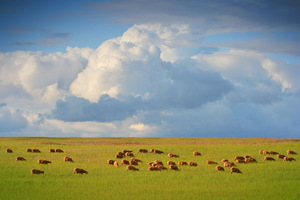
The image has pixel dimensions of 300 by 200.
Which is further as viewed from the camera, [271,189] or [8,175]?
[8,175]

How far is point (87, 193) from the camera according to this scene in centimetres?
2423

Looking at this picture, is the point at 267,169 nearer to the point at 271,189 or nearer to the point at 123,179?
the point at 271,189

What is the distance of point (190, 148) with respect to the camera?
50375 millimetres

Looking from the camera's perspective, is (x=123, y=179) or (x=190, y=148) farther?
(x=190, y=148)

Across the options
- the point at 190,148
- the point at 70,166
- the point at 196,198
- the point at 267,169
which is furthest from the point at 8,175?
the point at 190,148

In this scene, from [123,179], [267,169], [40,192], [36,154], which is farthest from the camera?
[36,154]

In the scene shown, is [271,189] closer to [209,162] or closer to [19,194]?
[209,162]

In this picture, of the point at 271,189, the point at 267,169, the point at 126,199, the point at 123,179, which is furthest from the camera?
the point at 267,169

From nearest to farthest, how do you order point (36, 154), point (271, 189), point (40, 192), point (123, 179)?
point (40, 192), point (271, 189), point (123, 179), point (36, 154)

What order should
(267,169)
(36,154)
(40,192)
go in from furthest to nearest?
(36,154) → (267,169) → (40,192)

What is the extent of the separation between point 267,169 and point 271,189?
761cm

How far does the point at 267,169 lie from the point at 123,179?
40.8 feet

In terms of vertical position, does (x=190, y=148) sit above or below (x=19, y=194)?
above

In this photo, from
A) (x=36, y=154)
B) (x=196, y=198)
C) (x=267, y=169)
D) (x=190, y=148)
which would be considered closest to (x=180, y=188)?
(x=196, y=198)
